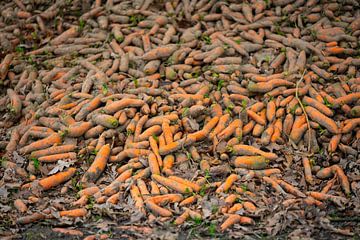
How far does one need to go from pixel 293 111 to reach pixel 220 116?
2.35ft

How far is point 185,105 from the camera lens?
518 centimetres

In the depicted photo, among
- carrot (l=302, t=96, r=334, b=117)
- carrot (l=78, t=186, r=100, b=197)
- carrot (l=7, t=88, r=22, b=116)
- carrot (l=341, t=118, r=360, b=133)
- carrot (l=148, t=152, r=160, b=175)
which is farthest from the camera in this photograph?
carrot (l=7, t=88, r=22, b=116)

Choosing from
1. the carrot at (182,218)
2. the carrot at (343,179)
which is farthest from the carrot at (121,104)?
the carrot at (343,179)

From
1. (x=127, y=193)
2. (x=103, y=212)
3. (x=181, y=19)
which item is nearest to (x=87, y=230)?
(x=103, y=212)

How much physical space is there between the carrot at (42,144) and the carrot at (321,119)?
2.46 meters

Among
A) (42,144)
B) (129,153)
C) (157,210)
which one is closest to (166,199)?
(157,210)

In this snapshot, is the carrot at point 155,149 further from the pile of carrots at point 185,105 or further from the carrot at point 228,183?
the carrot at point 228,183

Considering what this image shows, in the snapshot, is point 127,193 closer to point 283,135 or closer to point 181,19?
point 283,135

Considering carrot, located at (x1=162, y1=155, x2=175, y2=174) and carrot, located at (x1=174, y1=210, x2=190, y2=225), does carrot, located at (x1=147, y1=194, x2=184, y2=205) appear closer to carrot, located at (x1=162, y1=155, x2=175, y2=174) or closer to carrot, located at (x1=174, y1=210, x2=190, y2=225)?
carrot, located at (x1=174, y1=210, x2=190, y2=225)

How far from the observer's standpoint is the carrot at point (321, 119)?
194 inches

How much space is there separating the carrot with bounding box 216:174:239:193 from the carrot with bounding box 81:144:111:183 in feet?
3.62

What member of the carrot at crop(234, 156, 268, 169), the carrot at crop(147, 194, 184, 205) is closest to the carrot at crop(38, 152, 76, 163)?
the carrot at crop(147, 194, 184, 205)

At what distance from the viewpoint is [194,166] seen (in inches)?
189

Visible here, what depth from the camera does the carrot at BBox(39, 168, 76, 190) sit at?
470 centimetres
